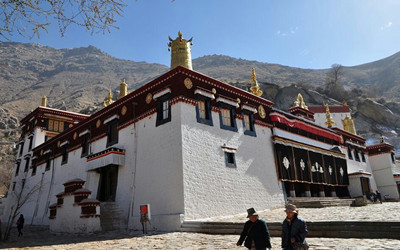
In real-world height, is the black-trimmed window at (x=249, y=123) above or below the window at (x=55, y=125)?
below

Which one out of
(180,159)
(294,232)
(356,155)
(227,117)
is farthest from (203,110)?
(356,155)

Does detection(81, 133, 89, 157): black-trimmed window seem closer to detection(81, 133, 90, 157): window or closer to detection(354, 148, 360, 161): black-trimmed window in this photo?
detection(81, 133, 90, 157): window

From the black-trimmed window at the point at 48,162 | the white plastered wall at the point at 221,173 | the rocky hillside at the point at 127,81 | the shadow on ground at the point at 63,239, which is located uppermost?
the rocky hillside at the point at 127,81

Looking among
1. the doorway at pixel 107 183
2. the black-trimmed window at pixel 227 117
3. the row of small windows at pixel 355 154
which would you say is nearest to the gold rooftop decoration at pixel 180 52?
the black-trimmed window at pixel 227 117

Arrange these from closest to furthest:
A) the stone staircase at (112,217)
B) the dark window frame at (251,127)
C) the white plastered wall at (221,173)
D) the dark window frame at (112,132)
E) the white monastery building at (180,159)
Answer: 1. the white plastered wall at (221,173)
2. the white monastery building at (180,159)
3. the stone staircase at (112,217)
4. the dark window frame at (251,127)
5. the dark window frame at (112,132)

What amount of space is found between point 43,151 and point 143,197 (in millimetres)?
16030

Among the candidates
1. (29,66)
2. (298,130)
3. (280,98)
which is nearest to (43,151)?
(298,130)

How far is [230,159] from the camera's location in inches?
567

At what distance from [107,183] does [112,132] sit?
9.86 feet

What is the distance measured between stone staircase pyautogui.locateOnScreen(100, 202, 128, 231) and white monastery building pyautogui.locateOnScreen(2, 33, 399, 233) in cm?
5

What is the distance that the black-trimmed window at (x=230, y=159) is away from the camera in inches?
555

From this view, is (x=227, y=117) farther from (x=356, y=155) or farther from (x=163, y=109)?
(x=356, y=155)

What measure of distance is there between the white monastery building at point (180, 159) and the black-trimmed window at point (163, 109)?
0.16 feet

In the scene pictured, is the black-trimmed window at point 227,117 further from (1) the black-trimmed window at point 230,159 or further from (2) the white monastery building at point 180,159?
(1) the black-trimmed window at point 230,159
